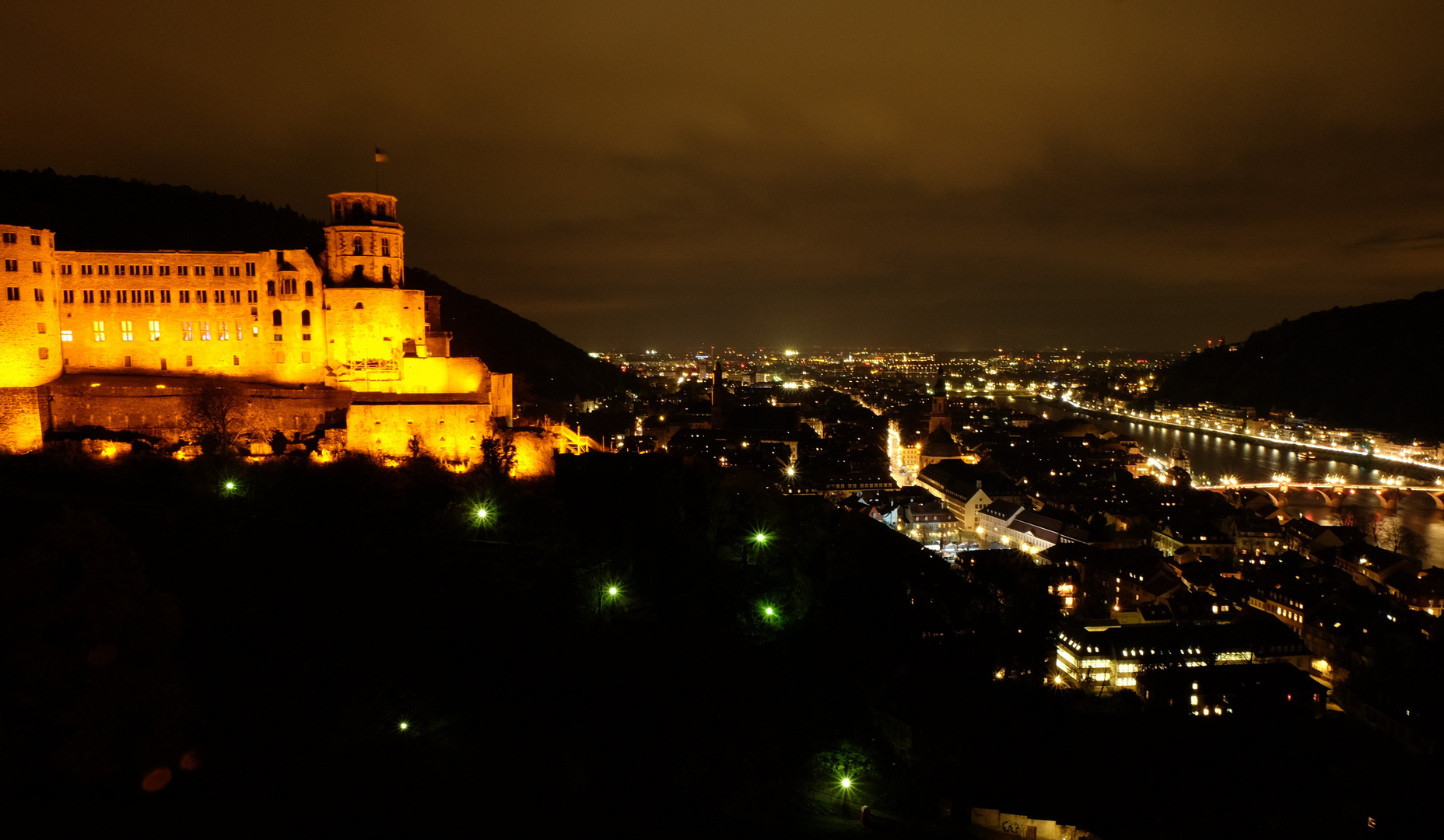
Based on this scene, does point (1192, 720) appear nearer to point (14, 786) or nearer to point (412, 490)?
point (412, 490)

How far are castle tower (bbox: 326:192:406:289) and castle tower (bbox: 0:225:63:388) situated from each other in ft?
21.7

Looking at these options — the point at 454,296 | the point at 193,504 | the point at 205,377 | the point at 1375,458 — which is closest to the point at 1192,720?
the point at 193,504

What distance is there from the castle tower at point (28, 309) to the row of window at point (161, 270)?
60cm

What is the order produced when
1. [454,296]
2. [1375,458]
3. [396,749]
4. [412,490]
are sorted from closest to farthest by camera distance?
[396,749] → [412,490] → [1375,458] → [454,296]

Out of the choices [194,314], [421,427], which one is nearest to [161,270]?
[194,314]

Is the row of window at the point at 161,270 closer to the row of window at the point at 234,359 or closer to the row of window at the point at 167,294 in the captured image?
the row of window at the point at 167,294

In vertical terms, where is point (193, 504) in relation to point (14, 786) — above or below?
above

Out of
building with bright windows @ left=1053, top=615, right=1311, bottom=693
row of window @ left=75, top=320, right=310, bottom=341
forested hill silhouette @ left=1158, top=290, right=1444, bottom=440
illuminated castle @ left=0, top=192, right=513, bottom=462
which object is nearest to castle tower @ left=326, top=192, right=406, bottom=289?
illuminated castle @ left=0, top=192, right=513, bottom=462

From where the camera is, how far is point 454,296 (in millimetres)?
81750

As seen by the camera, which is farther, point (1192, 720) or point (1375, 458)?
point (1375, 458)

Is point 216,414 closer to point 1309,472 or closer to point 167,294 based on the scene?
point 167,294

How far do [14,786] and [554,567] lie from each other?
392 inches

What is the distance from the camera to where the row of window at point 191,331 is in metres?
22.2

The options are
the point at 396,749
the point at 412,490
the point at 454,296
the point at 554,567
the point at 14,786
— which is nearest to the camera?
the point at 14,786
